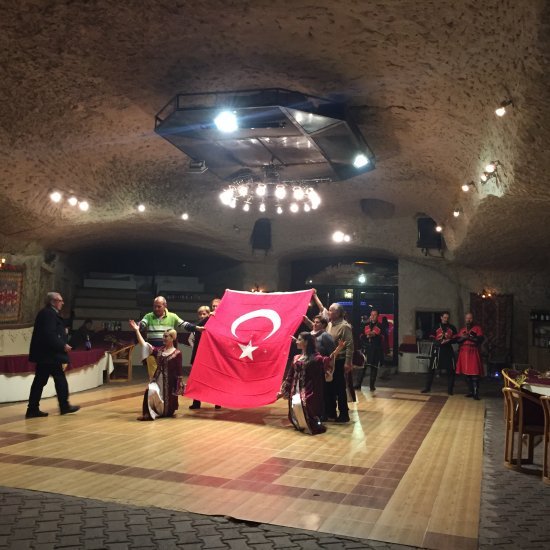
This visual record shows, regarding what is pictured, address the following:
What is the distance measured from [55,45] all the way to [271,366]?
4.50 m

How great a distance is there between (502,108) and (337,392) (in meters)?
4.00

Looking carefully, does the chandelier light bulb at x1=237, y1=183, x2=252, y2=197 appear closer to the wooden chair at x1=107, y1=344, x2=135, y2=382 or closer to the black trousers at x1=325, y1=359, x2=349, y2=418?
the black trousers at x1=325, y1=359, x2=349, y2=418

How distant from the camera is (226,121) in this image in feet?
24.2

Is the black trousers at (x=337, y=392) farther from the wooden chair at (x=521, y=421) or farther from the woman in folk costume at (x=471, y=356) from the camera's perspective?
the woman in folk costume at (x=471, y=356)

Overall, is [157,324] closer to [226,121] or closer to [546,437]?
[226,121]

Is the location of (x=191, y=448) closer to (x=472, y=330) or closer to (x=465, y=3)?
(x=465, y=3)

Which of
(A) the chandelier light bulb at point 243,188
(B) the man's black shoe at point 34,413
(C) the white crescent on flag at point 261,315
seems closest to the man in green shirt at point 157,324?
(C) the white crescent on flag at point 261,315

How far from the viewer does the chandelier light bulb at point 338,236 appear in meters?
14.6

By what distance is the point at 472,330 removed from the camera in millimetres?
9820

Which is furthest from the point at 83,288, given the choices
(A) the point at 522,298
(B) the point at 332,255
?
(A) the point at 522,298

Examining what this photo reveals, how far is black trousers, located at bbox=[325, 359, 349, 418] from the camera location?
7.12 metres

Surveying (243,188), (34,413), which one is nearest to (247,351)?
(34,413)

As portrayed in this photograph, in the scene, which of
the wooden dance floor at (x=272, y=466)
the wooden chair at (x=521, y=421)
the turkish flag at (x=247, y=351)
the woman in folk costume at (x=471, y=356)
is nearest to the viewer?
the wooden dance floor at (x=272, y=466)

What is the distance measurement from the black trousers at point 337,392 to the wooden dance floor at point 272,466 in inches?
10.5
